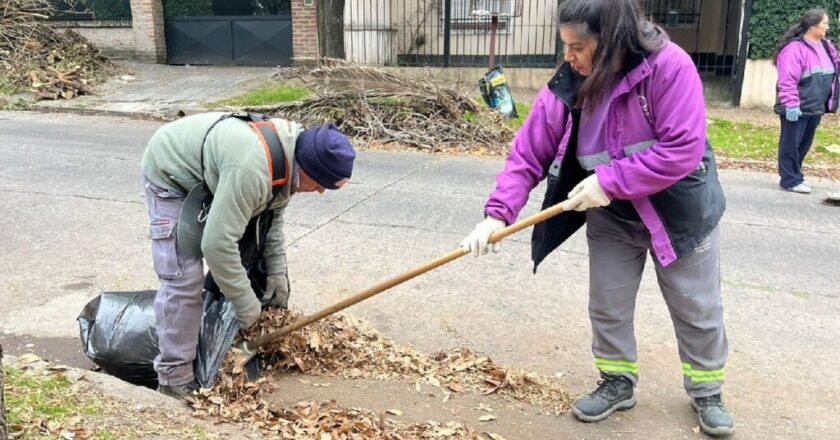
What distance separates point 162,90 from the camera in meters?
13.8

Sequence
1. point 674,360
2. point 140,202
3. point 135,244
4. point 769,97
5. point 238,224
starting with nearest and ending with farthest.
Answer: point 238,224 → point 674,360 → point 135,244 → point 140,202 → point 769,97

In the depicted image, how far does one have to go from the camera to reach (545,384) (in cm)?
354

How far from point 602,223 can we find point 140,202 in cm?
481

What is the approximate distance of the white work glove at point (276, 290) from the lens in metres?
3.62

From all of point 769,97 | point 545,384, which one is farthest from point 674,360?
point 769,97

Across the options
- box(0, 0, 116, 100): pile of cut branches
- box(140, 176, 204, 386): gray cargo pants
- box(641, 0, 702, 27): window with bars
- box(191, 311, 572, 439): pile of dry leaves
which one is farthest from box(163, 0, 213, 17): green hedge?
box(140, 176, 204, 386): gray cargo pants

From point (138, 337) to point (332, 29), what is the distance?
10.5 meters

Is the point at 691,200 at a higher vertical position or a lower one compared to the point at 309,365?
higher

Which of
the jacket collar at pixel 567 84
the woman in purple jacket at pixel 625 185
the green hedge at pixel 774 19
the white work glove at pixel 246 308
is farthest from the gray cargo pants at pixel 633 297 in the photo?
the green hedge at pixel 774 19

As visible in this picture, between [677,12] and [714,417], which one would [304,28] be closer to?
[677,12]

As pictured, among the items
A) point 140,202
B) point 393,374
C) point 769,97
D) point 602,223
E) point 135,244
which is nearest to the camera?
point 602,223

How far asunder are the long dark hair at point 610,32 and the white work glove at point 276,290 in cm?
178

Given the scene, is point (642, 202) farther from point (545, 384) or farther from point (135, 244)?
point (135, 244)

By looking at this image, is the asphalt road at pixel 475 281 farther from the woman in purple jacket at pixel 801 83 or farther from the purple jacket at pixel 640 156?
the purple jacket at pixel 640 156
